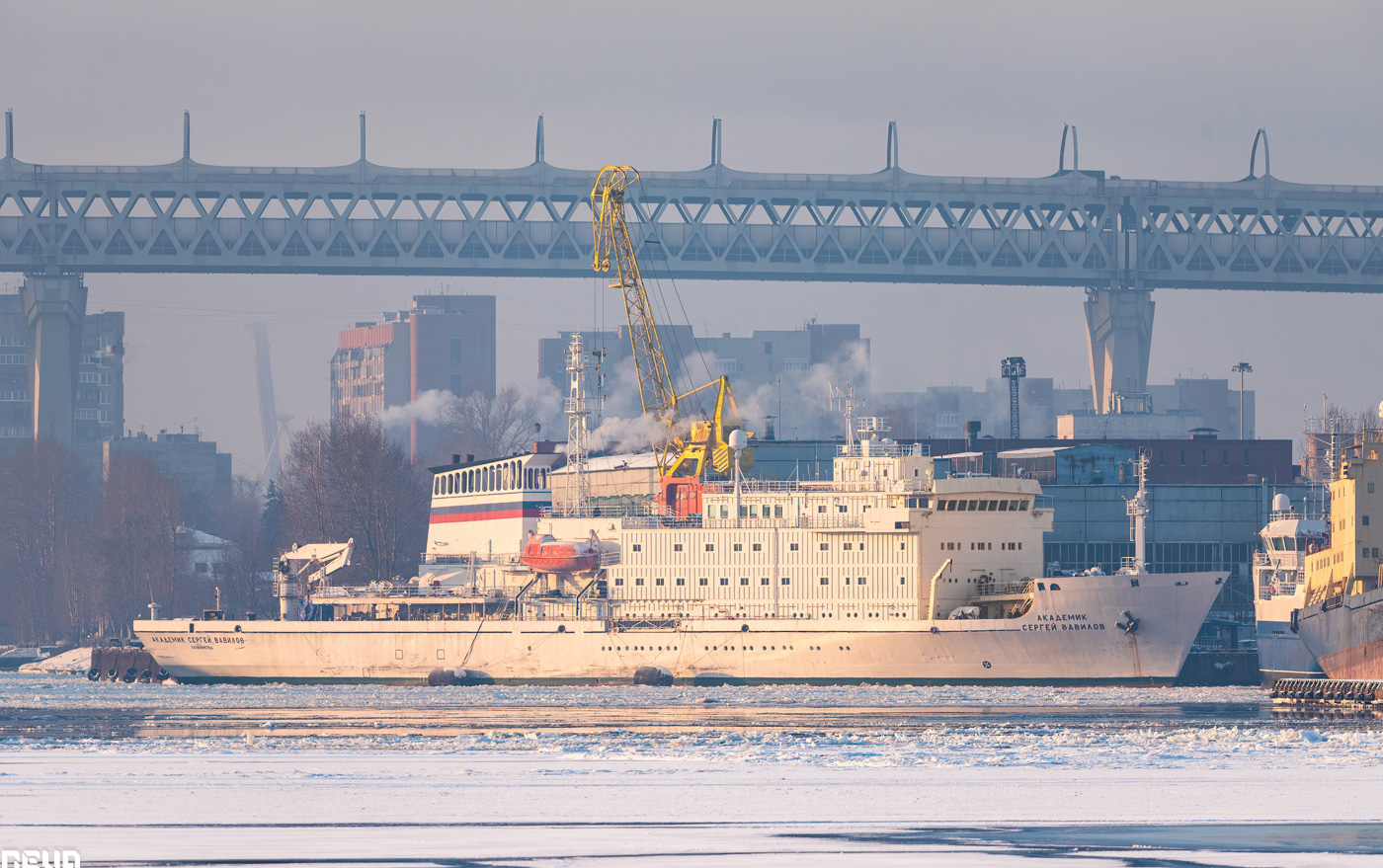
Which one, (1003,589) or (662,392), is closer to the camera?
(1003,589)

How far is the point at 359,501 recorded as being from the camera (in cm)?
11881

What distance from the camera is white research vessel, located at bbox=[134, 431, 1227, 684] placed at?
72.9 m

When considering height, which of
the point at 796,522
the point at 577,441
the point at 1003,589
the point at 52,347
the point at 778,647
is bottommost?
the point at 778,647

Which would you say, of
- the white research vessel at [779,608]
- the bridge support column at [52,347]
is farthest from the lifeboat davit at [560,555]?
the bridge support column at [52,347]

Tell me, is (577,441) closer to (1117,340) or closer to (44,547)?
(44,547)

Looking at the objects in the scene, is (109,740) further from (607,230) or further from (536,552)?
(607,230)

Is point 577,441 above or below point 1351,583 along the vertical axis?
above

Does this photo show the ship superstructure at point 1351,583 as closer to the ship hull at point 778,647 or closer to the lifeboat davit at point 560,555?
the ship hull at point 778,647

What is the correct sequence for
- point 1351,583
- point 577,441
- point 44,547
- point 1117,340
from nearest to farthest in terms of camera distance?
point 1351,583, point 577,441, point 44,547, point 1117,340

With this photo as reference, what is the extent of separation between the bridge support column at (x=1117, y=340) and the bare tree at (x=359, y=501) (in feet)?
174

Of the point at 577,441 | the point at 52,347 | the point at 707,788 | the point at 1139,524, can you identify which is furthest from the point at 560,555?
the point at 52,347

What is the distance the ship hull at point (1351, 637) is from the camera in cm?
6206

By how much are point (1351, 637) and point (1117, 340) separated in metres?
89.5

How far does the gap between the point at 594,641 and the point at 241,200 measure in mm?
81979
